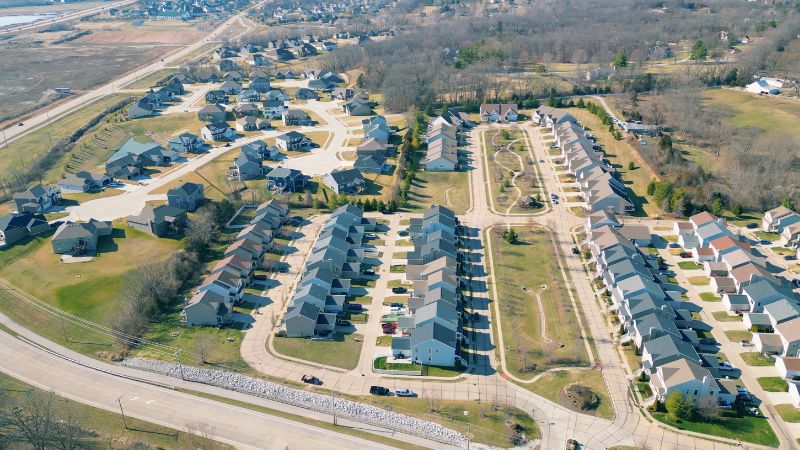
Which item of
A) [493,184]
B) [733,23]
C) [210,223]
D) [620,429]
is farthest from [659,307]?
[733,23]

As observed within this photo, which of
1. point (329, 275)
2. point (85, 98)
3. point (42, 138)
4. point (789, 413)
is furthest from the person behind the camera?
point (85, 98)

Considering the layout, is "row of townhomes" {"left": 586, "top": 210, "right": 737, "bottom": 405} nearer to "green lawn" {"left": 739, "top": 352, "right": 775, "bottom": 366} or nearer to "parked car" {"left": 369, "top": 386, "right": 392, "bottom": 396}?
"green lawn" {"left": 739, "top": 352, "right": 775, "bottom": 366}

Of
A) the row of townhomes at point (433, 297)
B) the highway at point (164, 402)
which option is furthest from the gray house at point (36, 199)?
the row of townhomes at point (433, 297)

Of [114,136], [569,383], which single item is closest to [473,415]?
[569,383]

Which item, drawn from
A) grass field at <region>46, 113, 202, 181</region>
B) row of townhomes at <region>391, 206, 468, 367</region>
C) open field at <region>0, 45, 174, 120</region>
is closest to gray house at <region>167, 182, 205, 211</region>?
grass field at <region>46, 113, 202, 181</region>

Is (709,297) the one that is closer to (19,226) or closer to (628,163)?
(628,163)

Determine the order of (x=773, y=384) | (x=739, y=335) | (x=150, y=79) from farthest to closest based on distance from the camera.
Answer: (x=150, y=79), (x=739, y=335), (x=773, y=384)

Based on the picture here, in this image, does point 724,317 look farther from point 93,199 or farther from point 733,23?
point 733,23
